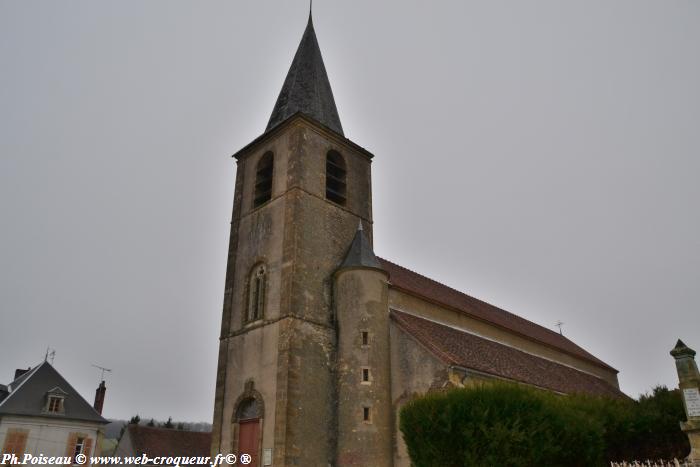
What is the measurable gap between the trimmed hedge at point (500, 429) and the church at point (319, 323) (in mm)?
3602

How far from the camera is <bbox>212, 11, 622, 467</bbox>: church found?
15766 millimetres

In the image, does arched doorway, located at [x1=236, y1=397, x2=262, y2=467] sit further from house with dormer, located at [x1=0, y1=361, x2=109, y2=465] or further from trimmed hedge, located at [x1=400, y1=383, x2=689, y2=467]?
house with dormer, located at [x1=0, y1=361, x2=109, y2=465]

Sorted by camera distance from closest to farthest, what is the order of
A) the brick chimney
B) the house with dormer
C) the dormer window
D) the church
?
1. the church
2. the house with dormer
3. the dormer window
4. the brick chimney

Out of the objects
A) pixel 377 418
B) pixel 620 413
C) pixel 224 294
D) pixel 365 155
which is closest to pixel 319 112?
pixel 365 155

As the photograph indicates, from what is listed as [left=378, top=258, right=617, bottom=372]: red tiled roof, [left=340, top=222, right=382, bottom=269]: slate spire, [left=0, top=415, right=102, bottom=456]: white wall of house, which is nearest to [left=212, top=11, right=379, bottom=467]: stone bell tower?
[left=340, top=222, right=382, bottom=269]: slate spire

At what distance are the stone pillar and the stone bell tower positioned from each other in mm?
9029

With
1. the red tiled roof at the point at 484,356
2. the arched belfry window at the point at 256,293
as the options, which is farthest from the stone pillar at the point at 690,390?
the arched belfry window at the point at 256,293

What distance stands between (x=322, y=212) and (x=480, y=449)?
1065 centimetres

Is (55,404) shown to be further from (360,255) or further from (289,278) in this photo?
(360,255)

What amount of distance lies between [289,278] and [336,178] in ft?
17.4

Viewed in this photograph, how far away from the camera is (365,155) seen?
74.3ft

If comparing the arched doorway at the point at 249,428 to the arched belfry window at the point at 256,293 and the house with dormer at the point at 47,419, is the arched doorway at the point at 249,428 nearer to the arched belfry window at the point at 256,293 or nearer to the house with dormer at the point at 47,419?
the arched belfry window at the point at 256,293

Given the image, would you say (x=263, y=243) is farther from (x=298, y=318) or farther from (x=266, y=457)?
(x=266, y=457)

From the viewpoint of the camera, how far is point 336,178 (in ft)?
68.9
